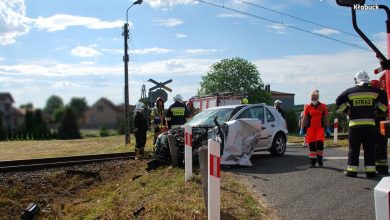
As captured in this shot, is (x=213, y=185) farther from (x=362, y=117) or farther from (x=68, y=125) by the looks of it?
(x=362, y=117)

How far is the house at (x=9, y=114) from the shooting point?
176 cm

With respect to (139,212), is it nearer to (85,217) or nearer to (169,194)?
(169,194)

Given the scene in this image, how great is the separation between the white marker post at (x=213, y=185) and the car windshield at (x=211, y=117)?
5.97 meters

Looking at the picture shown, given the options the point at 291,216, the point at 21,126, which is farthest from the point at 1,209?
the point at 21,126

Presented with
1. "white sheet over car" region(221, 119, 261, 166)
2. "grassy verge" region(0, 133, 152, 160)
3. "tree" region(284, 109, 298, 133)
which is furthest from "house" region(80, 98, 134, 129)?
"tree" region(284, 109, 298, 133)

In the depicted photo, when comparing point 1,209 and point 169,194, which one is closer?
point 169,194

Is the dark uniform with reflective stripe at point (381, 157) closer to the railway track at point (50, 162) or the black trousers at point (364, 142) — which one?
the black trousers at point (364, 142)

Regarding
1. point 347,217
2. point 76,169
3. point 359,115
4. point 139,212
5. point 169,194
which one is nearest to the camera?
point 347,217

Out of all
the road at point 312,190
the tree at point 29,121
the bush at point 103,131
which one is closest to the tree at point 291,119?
the road at point 312,190

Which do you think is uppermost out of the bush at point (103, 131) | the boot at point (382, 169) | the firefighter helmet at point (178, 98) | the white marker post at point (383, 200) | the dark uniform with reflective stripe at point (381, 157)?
the firefighter helmet at point (178, 98)

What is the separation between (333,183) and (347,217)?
2.30 metres

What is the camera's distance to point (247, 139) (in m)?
11.3

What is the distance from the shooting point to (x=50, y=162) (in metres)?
14.1

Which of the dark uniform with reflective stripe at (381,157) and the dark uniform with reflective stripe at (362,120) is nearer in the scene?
the dark uniform with reflective stripe at (362,120)
